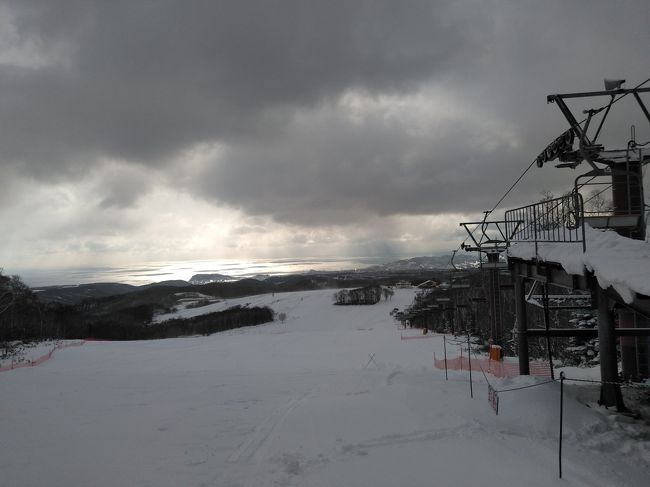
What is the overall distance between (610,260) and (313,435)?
7.00 meters

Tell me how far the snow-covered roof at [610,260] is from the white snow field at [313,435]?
325cm

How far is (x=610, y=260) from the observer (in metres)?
7.83

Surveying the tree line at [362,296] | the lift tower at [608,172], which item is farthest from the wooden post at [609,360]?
the tree line at [362,296]

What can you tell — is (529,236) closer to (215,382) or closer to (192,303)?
(215,382)

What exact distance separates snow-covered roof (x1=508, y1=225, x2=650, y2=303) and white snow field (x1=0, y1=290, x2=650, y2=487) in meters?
3.25

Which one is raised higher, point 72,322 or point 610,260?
point 610,260

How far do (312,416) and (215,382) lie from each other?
7568 mm

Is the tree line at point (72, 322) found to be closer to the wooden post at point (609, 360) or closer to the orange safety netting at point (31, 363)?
the orange safety netting at point (31, 363)

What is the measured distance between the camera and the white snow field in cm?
750

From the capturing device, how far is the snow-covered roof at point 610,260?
22.2ft

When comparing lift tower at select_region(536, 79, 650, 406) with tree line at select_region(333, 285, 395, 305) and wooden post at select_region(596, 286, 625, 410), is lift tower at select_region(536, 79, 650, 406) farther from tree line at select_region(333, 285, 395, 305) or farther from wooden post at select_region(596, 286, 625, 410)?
tree line at select_region(333, 285, 395, 305)

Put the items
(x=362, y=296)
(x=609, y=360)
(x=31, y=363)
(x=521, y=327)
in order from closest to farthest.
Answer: (x=609, y=360) → (x=521, y=327) → (x=31, y=363) → (x=362, y=296)

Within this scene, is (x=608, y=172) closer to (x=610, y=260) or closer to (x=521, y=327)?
(x=610, y=260)

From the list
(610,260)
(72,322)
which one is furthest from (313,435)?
(72,322)
